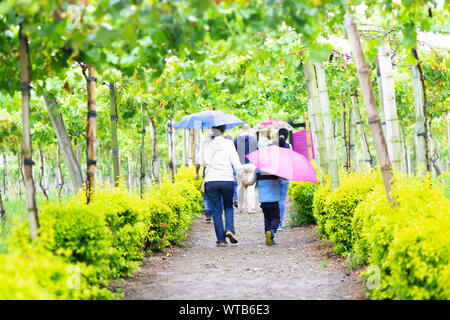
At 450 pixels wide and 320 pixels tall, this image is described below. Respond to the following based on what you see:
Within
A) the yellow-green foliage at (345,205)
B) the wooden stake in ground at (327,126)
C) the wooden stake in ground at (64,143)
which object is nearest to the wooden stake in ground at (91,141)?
the wooden stake in ground at (64,143)

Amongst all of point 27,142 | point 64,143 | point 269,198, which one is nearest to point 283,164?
point 269,198

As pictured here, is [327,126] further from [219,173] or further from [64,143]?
[64,143]

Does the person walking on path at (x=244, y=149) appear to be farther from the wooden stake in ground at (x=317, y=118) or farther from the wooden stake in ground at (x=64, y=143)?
the wooden stake in ground at (x=64, y=143)

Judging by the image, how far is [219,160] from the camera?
8.16m

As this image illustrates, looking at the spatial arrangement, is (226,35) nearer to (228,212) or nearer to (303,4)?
(303,4)

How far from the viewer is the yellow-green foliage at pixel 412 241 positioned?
378 centimetres

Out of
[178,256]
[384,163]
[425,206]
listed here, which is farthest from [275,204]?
[425,206]

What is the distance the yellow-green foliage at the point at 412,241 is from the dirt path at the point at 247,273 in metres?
0.68

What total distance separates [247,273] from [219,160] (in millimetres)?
2378

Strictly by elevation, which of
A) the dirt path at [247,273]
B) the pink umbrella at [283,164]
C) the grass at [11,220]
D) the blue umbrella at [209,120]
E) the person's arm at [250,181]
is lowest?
the dirt path at [247,273]

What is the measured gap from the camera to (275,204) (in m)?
8.38

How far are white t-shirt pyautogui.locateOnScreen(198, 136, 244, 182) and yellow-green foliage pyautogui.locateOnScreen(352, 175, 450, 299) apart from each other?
3305 millimetres

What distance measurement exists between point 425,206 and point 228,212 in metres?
4.16
